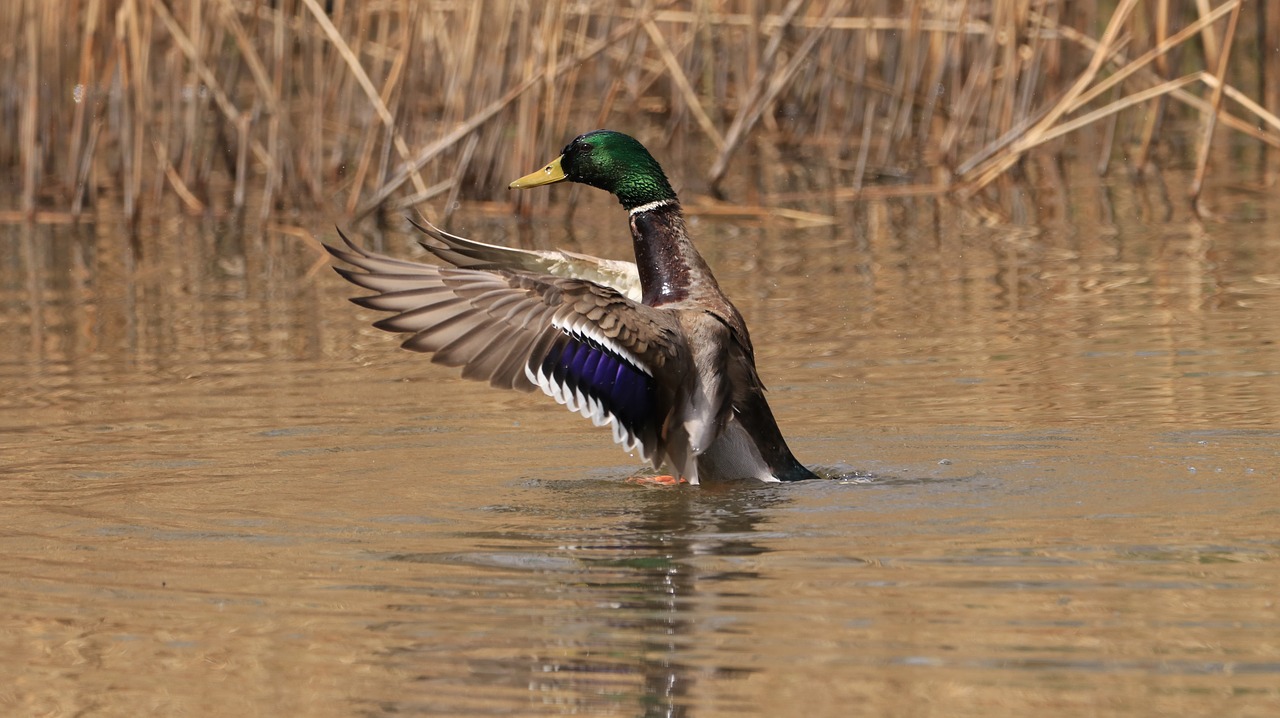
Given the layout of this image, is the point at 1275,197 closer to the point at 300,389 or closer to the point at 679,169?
the point at 679,169

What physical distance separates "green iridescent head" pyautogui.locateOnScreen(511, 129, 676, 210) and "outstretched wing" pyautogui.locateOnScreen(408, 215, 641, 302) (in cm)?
24

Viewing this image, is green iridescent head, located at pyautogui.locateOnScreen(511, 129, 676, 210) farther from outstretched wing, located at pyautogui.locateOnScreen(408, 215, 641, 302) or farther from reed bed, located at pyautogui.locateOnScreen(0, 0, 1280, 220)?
reed bed, located at pyautogui.locateOnScreen(0, 0, 1280, 220)

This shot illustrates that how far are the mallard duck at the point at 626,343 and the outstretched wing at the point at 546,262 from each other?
0.58 ft

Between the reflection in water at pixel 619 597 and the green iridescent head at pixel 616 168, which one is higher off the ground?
the green iridescent head at pixel 616 168

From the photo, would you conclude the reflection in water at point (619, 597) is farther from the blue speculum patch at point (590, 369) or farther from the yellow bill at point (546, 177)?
the yellow bill at point (546, 177)

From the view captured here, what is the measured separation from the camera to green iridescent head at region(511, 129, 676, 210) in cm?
659

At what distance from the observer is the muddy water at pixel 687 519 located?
384cm

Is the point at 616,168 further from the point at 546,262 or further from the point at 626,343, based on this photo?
the point at 626,343

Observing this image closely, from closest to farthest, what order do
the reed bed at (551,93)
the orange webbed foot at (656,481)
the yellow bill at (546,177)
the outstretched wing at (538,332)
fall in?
the outstretched wing at (538,332)
the orange webbed foot at (656,481)
the yellow bill at (546,177)
the reed bed at (551,93)

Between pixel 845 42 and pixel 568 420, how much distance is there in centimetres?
749

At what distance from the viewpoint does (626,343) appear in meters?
5.67

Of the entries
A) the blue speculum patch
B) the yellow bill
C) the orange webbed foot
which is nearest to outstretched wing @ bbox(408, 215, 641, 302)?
the yellow bill

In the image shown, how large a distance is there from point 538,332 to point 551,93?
6.21 metres

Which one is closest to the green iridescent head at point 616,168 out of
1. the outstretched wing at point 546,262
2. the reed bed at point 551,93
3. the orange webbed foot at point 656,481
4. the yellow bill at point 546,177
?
the yellow bill at point 546,177
